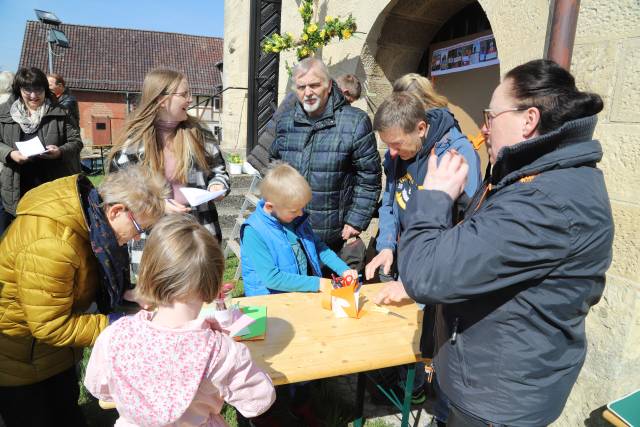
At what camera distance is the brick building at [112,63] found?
30750 millimetres

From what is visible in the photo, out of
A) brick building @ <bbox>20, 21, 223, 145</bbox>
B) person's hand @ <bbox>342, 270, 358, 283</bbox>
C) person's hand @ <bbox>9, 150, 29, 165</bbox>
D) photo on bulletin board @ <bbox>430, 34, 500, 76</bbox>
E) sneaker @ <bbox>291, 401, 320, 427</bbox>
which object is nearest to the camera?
person's hand @ <bbox>342, 270, 358, 283</bbox>

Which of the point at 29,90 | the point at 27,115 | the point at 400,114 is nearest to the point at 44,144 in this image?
the point at 27,115

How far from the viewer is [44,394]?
1.77m

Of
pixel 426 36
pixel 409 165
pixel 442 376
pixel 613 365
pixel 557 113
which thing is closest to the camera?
pixel 557 113

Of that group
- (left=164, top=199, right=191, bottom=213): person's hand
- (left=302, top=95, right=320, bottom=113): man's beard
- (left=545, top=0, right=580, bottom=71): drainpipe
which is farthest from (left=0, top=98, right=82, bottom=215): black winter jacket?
(left=545, top=0, right=580, bottom=71): drainpipe

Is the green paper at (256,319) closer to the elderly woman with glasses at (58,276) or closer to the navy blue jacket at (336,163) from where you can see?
the elderly woman with glasses at (58,276)

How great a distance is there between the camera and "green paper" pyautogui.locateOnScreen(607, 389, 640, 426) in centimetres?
162

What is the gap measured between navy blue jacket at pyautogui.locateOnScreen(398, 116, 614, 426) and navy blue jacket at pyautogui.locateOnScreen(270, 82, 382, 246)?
1.60 metres

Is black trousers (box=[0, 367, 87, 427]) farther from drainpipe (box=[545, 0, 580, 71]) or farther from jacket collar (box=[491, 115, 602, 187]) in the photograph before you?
drainpipe (box=[545, 0, 580, 71])

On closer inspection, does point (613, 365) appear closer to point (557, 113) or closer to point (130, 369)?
point (557, 113)

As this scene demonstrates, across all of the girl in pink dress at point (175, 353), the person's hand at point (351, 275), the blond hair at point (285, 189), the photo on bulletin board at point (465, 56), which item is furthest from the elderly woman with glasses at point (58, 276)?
the photo on bulletin board at point (465, 56)

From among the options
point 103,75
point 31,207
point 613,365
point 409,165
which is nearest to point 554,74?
point 409,165

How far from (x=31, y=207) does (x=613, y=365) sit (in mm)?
2692

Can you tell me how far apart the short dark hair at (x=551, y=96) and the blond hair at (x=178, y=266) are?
105 centimetres
